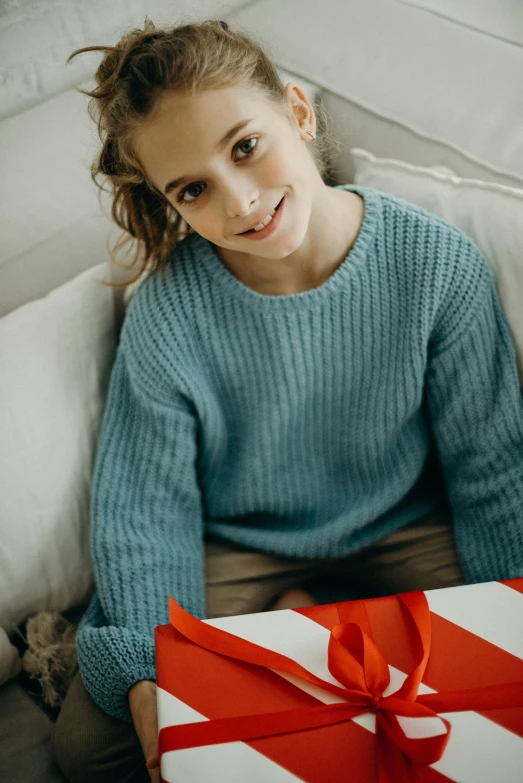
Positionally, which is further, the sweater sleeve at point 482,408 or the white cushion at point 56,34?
the white cushion at point 56,34

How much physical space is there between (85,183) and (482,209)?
23.3 inches

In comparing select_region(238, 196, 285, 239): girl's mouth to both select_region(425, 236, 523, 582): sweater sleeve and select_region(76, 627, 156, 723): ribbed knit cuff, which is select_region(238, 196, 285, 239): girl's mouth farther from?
select_region(76, 627, 156, 723): ribbed knit cuff

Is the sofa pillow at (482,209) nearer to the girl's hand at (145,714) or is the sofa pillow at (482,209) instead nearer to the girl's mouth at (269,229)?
the girl's mouth at (269,229)

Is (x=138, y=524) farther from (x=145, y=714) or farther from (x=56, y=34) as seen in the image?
(x=56, y=34)

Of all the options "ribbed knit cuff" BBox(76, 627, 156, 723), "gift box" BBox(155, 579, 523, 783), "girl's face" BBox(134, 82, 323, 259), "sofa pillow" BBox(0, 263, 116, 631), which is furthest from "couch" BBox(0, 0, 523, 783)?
"gift box" BBox(155, 579, 523, 783)

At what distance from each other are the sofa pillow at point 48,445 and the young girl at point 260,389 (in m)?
0.05

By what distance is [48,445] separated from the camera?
0.94 metres

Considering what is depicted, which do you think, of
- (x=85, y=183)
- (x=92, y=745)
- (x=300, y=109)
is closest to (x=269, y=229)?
(x=300, y=109)

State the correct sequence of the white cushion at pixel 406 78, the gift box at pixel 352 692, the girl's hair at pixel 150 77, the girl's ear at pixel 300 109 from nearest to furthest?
the gift box at pixel 352 692 < the girl's hair at pixel 150 77 < the girl's ear at pixel 300 109 < the white cushion at pixel 406 78

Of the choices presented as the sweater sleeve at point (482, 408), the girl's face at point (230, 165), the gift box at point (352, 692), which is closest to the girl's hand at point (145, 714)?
the gift box at point (352, 692)

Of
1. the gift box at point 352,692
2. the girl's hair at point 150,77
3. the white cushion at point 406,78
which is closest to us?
the gift box at point 352,692

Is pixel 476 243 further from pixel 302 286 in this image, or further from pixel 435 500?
pixel 435 500

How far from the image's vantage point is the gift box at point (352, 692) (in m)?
0.56

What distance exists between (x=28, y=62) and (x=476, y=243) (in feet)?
2.35
